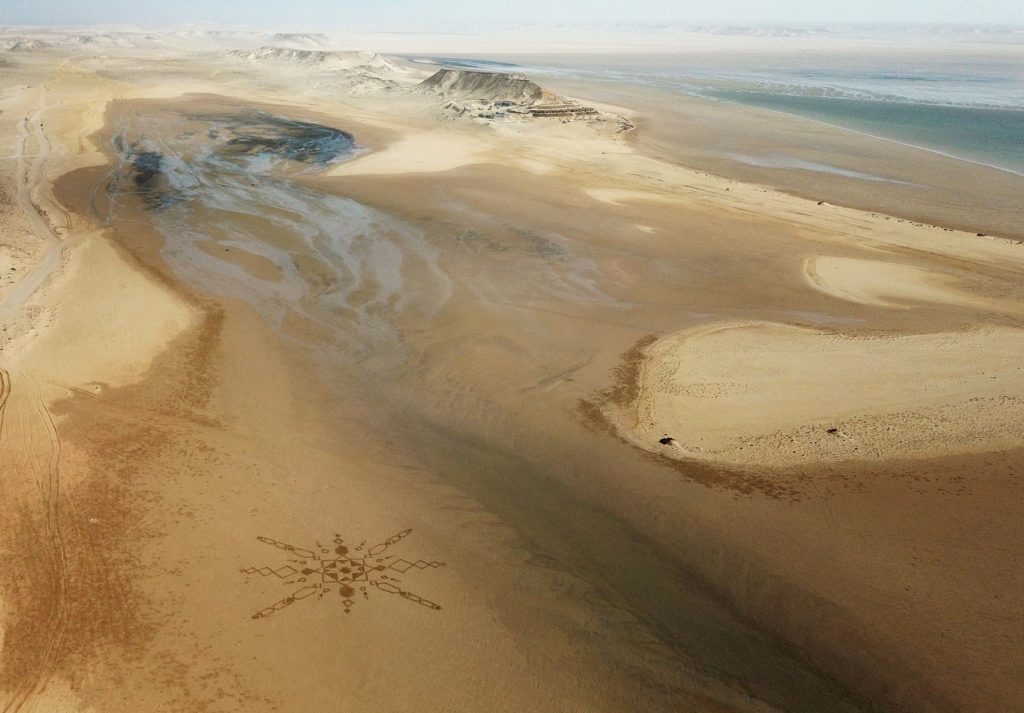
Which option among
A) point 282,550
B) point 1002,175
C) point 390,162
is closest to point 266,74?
point 390,162

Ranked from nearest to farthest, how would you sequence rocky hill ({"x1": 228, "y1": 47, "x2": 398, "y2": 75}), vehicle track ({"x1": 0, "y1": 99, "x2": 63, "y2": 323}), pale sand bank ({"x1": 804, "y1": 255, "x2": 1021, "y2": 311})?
vehicle track ({"x1": 0, "y1": 99, "x2": 63, "y2": 323}) → pale sand bank ({"x1": 804, "y1": 255, "x2": 1021, "y2": 311}) → rocky hill ({"x1": 228, "y1": 47, "x2": 398, "y2": 75})

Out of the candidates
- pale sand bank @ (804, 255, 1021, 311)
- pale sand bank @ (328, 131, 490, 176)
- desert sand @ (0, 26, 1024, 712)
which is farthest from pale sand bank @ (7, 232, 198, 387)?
pale sand bank @ (804, 255, 1021, 311)

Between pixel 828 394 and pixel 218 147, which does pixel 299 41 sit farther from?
pixel 828 394

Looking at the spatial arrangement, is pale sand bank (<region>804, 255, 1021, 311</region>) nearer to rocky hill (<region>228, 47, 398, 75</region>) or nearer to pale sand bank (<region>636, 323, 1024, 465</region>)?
pale sand bank (<region>636, 323, 1024, 465</region>)

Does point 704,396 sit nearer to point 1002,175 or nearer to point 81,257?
point 81,257

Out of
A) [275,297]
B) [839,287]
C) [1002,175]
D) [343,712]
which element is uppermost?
[1002,175]

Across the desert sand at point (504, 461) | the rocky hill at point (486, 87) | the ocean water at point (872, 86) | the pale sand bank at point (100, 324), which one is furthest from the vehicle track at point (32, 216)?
the ocean water at point (872, 86)

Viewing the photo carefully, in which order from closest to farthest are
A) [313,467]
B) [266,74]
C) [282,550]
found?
[282,550], [313,467], [266,74]
